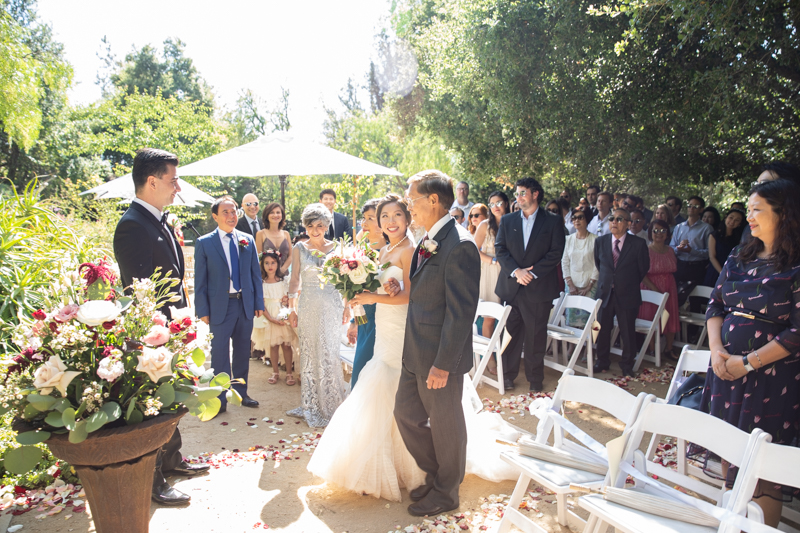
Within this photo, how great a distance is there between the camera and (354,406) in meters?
3.87

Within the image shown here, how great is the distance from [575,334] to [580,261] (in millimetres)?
1358

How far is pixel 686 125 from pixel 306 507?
6816 millimetres

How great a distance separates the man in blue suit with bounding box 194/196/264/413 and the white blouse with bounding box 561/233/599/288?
450cm

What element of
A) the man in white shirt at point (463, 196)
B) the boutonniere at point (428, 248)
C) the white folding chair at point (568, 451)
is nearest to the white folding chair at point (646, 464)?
the white folding chair at point (568, 451)

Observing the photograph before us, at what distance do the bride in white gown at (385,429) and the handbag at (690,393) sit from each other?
1.25 metres

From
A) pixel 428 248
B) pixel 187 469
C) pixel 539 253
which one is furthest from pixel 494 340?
pixel 187 469

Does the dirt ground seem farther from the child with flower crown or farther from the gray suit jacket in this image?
the child with flower crown

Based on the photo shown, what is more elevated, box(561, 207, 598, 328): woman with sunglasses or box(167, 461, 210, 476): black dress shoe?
box(561, 207, 598, 328): woman with sunglasses

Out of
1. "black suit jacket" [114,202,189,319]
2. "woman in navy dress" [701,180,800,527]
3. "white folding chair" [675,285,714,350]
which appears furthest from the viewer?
"white folding chair" [675,285,714,350]

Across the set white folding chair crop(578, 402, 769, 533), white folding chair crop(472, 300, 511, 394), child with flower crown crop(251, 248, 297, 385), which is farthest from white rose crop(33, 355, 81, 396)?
child with flower crown crop(251, 248, 297, 385)

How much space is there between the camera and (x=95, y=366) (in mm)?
2443

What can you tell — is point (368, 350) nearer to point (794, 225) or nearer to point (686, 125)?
point (794, 225)

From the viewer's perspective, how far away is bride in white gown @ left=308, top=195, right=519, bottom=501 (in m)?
3.73

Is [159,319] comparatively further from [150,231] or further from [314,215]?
[314,215]
